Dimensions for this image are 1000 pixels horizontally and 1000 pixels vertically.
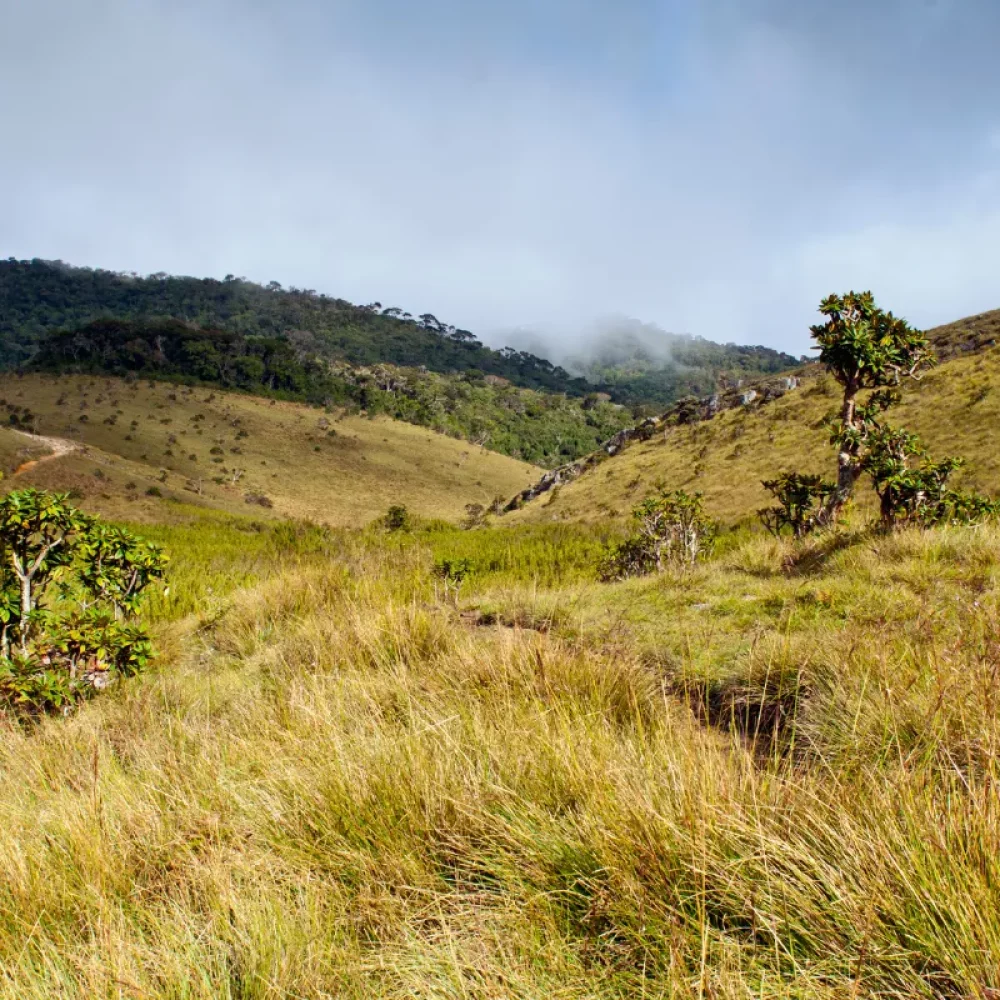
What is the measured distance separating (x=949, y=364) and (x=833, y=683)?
Result: 1405 inches

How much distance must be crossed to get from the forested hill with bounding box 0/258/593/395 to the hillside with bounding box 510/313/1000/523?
321 feet

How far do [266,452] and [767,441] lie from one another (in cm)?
4927

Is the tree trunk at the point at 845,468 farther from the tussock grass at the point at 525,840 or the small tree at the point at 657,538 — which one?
the tussock grass at the point at 525,840

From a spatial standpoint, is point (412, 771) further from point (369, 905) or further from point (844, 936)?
point (844, 936)

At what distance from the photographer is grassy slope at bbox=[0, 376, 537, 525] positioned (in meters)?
51.2

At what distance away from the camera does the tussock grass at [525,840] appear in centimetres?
121

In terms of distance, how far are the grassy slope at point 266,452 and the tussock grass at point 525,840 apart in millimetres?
41007

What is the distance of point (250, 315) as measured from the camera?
146 metres

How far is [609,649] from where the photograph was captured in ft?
11.5

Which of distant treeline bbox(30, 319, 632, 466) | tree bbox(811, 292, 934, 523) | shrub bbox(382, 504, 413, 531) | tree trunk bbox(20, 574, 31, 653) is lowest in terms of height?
shrub bbox(382, 504, 413, 531)

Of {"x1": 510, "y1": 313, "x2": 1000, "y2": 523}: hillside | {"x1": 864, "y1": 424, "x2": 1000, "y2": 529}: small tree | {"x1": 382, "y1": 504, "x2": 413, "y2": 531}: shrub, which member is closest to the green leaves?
{"x1": 864, "y1": 424, "x2": 1000, "y2": 529}: small tree

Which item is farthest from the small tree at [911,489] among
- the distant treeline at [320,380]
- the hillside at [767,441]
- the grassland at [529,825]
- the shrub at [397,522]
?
the distant treeline at [320,380]

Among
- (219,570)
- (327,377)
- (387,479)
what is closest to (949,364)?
(219,570)

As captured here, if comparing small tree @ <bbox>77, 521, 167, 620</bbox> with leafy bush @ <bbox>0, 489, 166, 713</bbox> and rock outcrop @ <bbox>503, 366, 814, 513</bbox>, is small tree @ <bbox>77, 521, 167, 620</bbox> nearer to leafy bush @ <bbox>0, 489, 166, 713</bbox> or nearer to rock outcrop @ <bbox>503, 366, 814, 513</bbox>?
leafy bush @ <bbox>0, 489, 166, 713</bbox>
